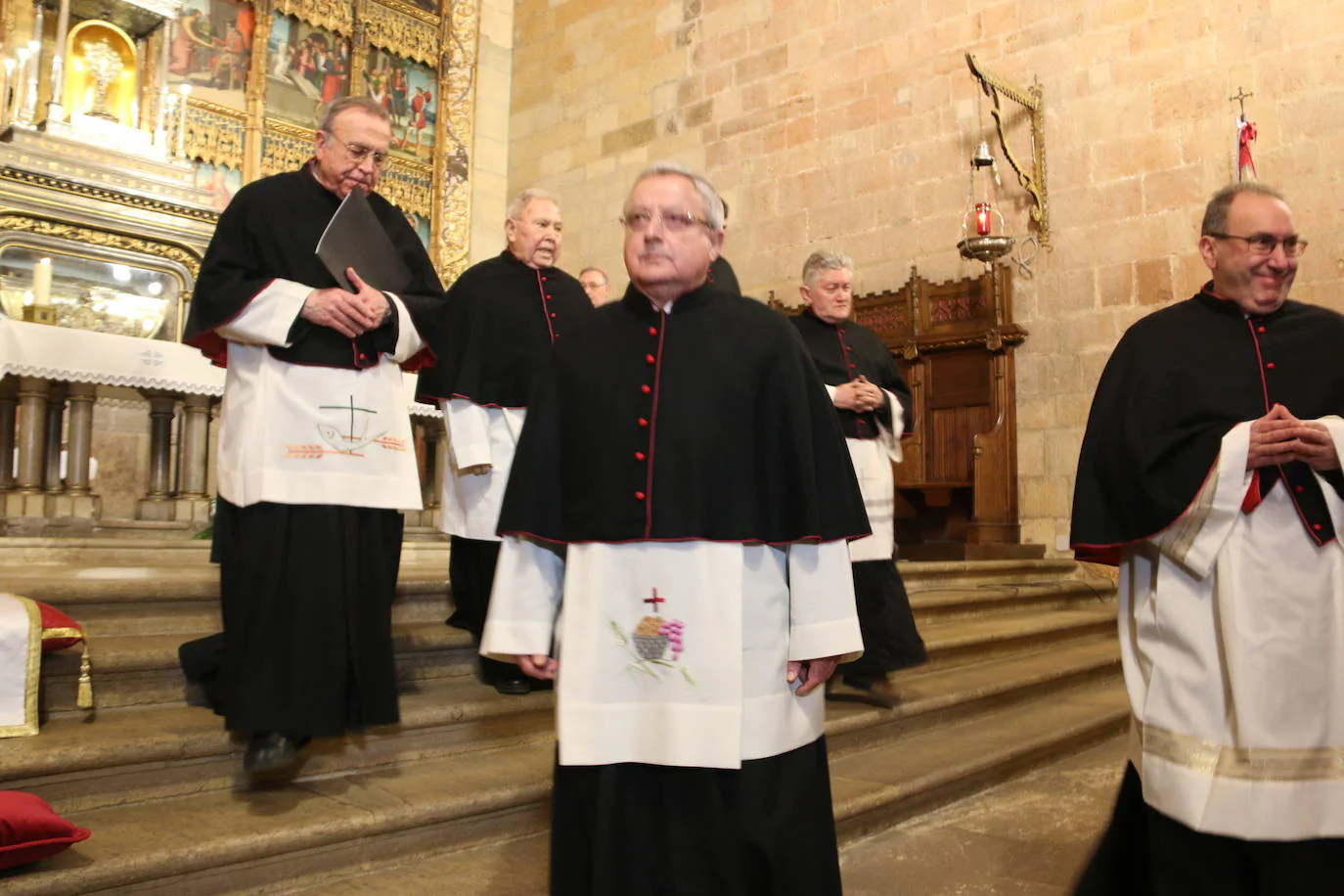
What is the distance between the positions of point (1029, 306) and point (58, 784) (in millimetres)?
8452

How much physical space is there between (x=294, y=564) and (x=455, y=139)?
9.73 meters

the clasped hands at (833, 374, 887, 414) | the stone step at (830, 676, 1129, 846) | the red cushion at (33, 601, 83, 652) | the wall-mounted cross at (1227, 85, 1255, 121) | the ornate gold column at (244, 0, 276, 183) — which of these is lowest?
the stone step at (830, 676, 1129, 846)

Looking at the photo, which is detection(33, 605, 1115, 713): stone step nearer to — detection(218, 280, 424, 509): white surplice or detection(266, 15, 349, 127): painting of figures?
detection(218, 280, 424, 509): white surplice

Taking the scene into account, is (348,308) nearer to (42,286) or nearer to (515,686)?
(515,686)

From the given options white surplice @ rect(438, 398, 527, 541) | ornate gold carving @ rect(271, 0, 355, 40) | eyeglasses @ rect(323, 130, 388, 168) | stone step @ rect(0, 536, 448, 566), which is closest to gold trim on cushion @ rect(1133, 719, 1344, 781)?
white surplice @ rect(438, 398, 527, 541)

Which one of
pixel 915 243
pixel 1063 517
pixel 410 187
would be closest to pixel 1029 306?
pixel 915 243

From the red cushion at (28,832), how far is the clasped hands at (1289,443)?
2.74 m

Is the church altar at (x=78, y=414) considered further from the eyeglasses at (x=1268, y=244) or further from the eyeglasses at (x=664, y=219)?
the eyeglasses at (x=1268, y=244)

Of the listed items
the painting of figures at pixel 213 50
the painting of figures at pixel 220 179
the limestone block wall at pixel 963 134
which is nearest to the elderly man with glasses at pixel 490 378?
the limestone block wall at pixel 963 134

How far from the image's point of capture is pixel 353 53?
35.5 feet

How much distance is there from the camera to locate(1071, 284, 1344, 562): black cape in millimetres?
2570

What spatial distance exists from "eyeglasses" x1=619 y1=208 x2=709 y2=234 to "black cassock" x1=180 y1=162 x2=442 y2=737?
1.11 metres

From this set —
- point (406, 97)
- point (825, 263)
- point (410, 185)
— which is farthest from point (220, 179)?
point (825, 263)

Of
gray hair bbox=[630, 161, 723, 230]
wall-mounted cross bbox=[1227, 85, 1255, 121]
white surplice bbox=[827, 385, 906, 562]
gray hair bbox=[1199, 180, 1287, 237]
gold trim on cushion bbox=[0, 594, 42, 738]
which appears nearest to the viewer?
gray hair bbox=[630, 161, 723, 230]
